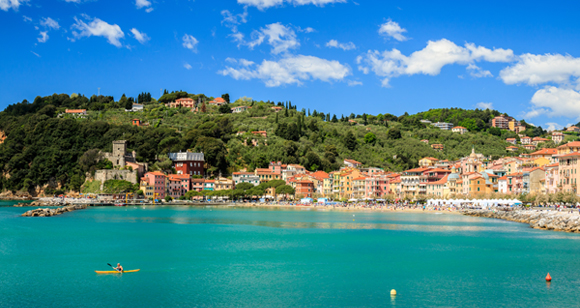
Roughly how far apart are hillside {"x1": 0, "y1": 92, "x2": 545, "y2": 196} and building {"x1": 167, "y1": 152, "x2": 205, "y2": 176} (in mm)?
1924

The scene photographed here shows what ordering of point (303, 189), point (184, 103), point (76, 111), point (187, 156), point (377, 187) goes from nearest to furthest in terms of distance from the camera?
1. point (377, 187)
2. point (303, 189)
3. point (187, 156)
4. point (76, 111)
5. point (184, 103)

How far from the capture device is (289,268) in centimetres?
2298

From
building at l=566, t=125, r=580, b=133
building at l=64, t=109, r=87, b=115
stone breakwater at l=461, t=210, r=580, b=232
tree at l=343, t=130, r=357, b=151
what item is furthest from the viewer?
building at l=566, t=125, r=580, b=133

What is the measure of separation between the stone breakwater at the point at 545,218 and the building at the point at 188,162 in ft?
179

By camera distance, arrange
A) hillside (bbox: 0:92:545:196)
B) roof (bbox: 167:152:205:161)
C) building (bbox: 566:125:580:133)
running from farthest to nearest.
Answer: building (bbox: 566:125:580:133), hillside (bbox: 0:92:545:196), roof (bbox: 167:152:205:161)

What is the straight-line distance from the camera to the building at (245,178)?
89.2 m

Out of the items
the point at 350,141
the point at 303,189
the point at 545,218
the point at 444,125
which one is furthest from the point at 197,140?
the point at 444,125

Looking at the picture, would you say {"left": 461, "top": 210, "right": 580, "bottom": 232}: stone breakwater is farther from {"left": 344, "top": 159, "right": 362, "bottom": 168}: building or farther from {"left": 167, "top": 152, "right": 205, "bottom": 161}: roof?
{"left": 167, "top": 152, "right": 205, "bottom": 161}: roof

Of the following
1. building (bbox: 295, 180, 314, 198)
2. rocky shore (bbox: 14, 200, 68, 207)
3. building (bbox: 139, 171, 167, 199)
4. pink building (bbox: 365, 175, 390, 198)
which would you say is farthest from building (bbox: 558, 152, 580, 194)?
rocky shore (bbox: 14, 200, 68, 207)

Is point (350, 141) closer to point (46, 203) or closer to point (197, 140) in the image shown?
point (197, 140)

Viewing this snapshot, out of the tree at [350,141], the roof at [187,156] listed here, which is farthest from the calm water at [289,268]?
the tree at [350,141]

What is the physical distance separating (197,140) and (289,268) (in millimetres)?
76167

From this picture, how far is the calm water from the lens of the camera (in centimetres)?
1733

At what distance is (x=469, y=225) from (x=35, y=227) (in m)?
38.3
